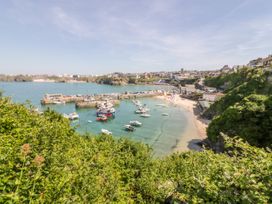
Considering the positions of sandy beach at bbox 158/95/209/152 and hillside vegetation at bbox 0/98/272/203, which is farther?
sandy beach at bbox 158/95/209/152

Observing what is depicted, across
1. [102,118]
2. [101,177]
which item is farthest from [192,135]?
[101,177]

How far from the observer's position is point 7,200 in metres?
3.65

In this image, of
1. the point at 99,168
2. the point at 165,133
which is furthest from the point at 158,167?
the point at 165,133

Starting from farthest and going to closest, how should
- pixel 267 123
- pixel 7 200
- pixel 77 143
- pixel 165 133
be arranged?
pixel 165 133, pixel 267 123, pixel 77 143, pixel 7 200

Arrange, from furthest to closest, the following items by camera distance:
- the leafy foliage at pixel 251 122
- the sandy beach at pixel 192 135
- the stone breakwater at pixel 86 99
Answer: the stone breakwater at pixel 86 99 < the sandy beach at pixel 192 135 < the leafy foliage at pixel 251 122

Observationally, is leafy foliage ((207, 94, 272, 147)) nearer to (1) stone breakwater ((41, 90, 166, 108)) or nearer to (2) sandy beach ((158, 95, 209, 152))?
(2) sandy beach ((158, 95, 209, 152))

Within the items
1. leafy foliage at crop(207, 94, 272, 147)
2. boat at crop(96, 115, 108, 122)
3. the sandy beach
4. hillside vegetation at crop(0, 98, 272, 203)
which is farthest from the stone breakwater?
hillside vegetation at crop(0, 98, 272, 203)

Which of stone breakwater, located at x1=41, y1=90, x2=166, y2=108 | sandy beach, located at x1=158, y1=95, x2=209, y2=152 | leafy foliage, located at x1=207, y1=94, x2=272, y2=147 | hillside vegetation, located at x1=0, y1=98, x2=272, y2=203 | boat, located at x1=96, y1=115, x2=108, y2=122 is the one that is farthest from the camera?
stone breakwater, located at x1=41, y1=90, x2=166, y2=108

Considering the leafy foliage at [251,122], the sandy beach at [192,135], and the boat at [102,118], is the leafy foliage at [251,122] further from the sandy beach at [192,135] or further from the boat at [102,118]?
the boat at [102,118]

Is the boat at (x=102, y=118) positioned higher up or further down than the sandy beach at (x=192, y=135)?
higher up

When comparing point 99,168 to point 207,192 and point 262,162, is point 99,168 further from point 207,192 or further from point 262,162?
point 262,162

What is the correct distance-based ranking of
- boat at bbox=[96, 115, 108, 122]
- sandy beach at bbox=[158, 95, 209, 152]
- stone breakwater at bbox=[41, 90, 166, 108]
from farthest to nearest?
Result: stone breakwater at bbox=[41, 90, 166, 108] < boat at bbox=[96, 115, 108, 122] < sandy beach at bbox=[158, 95, 209, 152]

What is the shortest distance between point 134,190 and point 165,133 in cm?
3389

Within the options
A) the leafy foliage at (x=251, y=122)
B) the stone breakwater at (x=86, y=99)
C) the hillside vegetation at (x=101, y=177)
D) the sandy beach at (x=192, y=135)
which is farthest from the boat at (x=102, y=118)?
the hillside vegetation at (x=101, y=177)
